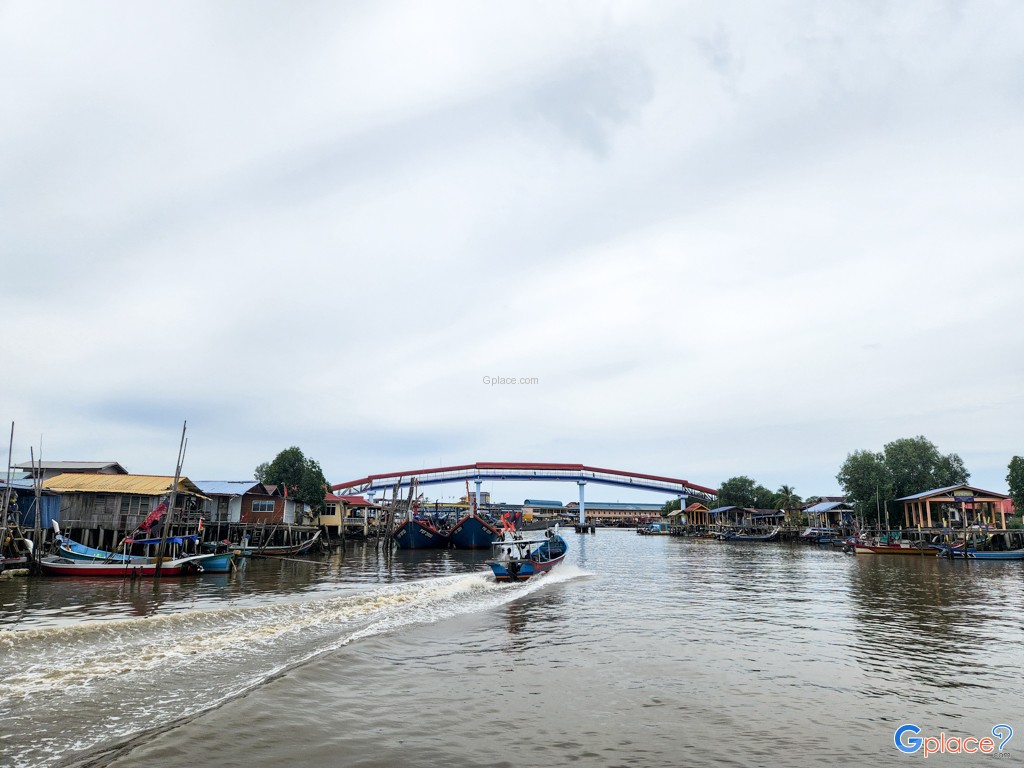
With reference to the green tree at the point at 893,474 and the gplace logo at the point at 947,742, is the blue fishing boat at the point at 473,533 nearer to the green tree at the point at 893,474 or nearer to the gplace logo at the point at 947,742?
the green tree at the point at 893,474

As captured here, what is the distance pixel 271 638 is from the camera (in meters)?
16.2

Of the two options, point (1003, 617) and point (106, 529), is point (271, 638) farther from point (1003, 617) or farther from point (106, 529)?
point (106, 529)

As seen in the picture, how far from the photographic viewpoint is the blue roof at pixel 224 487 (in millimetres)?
51844

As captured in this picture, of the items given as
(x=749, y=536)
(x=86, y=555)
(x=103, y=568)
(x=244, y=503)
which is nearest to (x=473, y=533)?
(x=244, y=503)

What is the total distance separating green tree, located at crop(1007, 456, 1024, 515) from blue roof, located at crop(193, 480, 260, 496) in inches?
2693

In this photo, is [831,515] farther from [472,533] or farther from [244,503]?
[244,503]

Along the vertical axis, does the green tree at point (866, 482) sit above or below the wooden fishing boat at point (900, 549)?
above

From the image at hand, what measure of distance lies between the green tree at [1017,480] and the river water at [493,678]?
38.6 m

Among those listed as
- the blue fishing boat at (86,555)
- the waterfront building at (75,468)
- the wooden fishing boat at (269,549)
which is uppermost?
the waterfront building at (75,468)

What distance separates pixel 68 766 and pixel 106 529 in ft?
130

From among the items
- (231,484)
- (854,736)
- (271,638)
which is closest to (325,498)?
(231,484)

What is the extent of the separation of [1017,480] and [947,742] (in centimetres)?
5936

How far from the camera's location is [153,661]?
1337 cm

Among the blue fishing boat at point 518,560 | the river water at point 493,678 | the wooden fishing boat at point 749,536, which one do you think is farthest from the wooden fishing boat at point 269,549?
the wooden fishing boat at point 749,536
